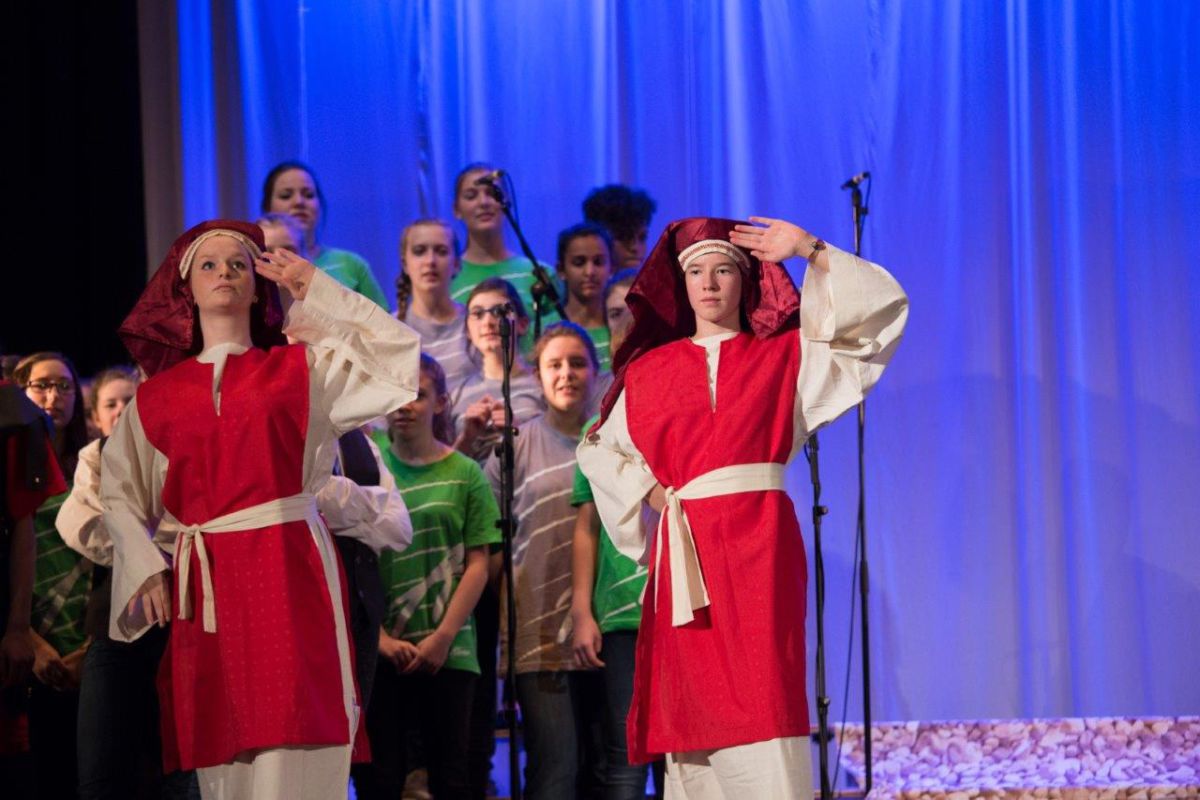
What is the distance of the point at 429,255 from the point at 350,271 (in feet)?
1.04

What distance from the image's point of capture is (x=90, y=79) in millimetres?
5629

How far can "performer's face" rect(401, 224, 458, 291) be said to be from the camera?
4898mm

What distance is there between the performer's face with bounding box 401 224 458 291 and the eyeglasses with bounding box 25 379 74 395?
1.25 m

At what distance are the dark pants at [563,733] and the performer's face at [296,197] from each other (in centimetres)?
192

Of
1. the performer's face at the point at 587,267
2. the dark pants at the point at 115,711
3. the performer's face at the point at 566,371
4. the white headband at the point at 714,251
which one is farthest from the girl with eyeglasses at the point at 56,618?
the white headband at the point at 714,251

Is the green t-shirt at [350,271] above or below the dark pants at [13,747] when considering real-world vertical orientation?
above

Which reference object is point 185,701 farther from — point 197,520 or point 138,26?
point 138,26

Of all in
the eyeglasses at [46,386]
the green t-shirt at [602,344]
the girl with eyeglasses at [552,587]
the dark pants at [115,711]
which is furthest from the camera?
the green t-shirt at [602,344]

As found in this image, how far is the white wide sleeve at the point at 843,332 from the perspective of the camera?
3.11 metres

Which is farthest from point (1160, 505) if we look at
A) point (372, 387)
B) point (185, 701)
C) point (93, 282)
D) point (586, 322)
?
point (93, 282)

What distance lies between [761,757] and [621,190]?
2784 millimetres

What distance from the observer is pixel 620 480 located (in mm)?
3387

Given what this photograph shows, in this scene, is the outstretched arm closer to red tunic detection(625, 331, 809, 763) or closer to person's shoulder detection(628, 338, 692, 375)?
red tunic detection(625, 331, 809, 763)

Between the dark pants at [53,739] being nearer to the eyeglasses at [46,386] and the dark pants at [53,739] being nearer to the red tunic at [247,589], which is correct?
the eyeglasses at [46,386]
